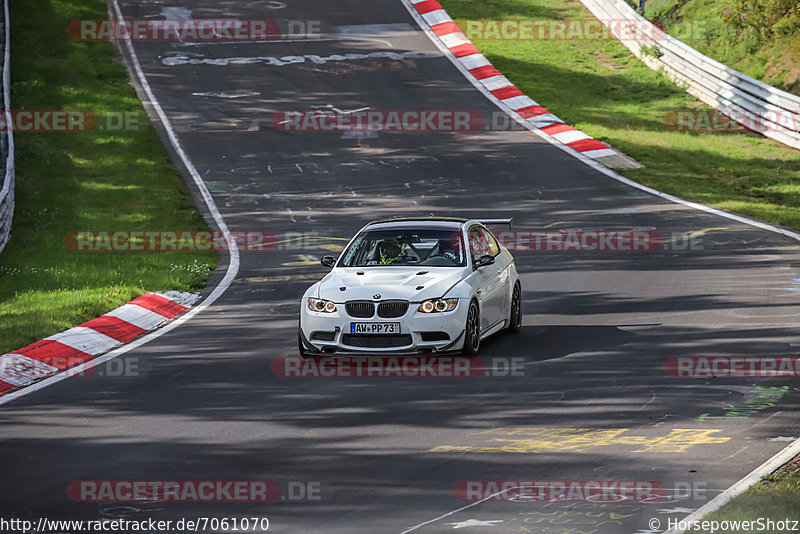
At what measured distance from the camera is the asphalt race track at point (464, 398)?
7.25 metres

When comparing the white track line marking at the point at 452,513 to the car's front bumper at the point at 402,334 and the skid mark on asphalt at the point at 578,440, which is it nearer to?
the skid mark on asphalt at the point at 578,440

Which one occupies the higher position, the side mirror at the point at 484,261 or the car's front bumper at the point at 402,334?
the side mirror at the point at 484,261

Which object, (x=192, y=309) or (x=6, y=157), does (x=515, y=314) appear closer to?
(x=192, y=309)

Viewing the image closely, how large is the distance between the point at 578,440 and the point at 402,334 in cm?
322

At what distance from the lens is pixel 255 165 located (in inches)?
1019

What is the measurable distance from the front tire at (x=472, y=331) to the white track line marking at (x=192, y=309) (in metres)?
4.04

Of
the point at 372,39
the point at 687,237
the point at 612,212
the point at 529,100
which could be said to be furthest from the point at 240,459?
the point at 372,39

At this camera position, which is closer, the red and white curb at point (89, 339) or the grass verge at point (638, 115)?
the red and white curb at point (89, 339)

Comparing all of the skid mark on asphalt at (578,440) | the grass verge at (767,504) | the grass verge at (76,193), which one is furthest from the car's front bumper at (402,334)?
the grass verge at (767,504)

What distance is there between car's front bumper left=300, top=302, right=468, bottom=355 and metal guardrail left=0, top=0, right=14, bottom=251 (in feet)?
32.2

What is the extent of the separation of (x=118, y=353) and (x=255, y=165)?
541 inches

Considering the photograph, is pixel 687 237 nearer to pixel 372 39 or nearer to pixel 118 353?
pixel 118 353

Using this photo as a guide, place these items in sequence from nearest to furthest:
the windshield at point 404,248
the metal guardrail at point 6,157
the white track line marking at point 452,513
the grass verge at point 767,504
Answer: the grass verge at point 767,504, the white track line marking at point 452,513, the windshield at point 404,248, the metal guardrail at point 6,157

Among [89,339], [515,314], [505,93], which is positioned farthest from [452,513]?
[505,93]
